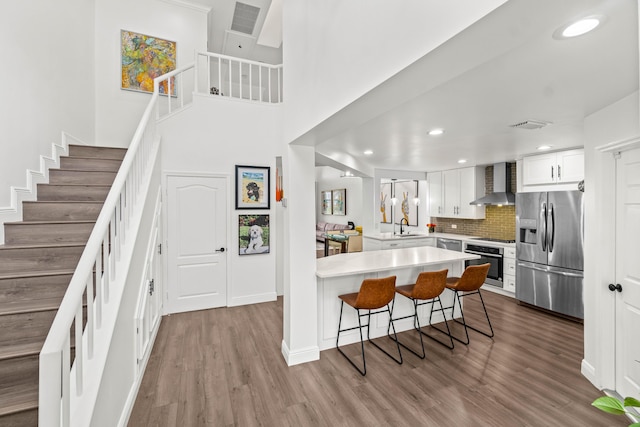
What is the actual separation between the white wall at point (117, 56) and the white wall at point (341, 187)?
16.5 feet

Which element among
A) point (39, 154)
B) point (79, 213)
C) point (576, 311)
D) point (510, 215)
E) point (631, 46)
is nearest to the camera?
point (631, 46)

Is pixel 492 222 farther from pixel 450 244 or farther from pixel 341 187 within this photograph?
pixel 341 187

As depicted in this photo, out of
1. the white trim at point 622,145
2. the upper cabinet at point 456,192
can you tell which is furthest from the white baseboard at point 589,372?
the upper cabinet at point 456,192

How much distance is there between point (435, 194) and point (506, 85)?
16.5 feet

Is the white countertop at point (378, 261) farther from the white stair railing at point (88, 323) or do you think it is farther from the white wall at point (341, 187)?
the white wall at point (341, 187)

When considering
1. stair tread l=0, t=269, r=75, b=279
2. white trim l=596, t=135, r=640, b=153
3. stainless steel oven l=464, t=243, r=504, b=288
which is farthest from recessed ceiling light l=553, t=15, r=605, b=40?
→ stainless steel oven l=464, t=243, r=504, b=288

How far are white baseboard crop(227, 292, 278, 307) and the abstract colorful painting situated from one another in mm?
3731

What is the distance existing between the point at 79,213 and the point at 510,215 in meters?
6.48

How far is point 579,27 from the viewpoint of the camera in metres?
1.36

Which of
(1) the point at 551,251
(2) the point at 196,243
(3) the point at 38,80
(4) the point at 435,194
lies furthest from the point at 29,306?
(4) the point at 435,194

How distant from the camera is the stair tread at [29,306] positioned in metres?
1.86

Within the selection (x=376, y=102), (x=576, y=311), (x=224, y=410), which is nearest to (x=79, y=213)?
(x=224, y=410)

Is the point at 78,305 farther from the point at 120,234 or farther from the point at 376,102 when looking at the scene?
the point at 376,102

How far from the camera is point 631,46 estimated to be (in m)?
1.55
